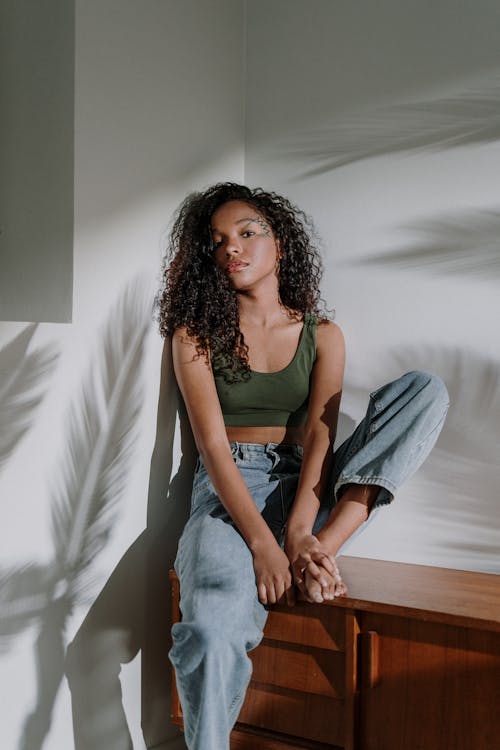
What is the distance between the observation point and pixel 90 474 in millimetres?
2232

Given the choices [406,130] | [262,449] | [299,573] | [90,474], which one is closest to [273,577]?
[299,573]

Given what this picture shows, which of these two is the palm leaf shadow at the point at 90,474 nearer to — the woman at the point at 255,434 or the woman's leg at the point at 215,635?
the woman at the point at 255,434

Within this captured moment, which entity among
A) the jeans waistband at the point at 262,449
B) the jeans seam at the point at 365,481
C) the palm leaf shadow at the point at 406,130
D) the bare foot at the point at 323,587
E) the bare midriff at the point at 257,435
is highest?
the palm leaf shadow at the point at 406,130

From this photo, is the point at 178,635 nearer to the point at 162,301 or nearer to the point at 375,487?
the point at 375,487

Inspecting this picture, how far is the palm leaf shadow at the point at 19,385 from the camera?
6.80ft

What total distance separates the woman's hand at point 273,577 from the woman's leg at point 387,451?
0.40 ft

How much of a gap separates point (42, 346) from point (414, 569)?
120cm

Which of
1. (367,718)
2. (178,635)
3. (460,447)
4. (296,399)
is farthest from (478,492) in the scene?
(178,635)

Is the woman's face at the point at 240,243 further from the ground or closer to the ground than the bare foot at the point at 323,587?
further from the ground

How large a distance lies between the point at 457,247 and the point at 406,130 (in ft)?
1.28

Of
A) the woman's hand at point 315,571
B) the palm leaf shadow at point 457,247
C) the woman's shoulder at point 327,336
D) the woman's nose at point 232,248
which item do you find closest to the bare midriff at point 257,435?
the woman's shoulder at point 327,336

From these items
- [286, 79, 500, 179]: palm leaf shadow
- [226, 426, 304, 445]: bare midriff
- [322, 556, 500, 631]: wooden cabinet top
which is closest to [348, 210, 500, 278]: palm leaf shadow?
[286, 79, 500, 179]: palm leaf shadow

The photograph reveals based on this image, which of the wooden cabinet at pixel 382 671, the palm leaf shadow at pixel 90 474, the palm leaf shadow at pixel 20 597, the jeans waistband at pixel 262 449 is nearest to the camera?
the wooden cabinet at pixel 382 671

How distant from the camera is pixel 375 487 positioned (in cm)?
216
